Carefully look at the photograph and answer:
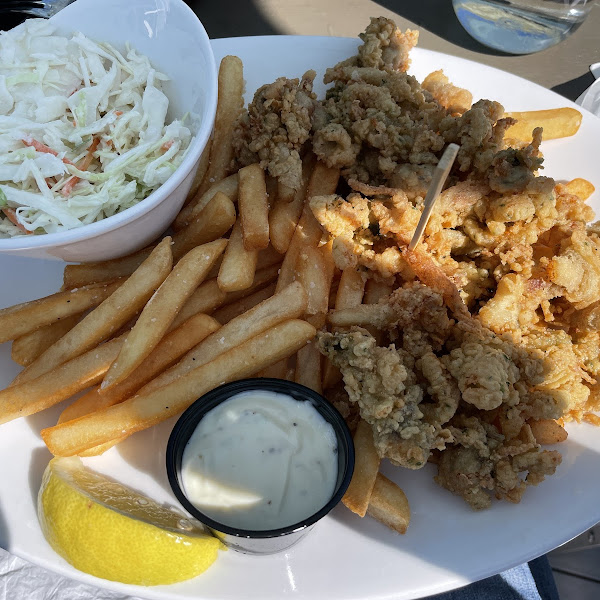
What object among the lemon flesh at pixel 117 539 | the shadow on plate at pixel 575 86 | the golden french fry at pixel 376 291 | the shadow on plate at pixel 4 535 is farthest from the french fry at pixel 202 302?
the shadow on plate at pixel 575 86

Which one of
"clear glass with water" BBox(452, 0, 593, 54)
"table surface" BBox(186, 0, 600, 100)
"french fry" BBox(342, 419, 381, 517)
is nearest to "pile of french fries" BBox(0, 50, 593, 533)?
"french fry" BBox(342, 419, 381, 517)

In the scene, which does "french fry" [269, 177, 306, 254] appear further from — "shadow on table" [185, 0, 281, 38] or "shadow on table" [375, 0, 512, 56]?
"shadow on table" [375, 0, 512, 56]

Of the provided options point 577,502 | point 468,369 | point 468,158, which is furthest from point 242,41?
point 577,502

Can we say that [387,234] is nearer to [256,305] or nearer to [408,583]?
[256,305]

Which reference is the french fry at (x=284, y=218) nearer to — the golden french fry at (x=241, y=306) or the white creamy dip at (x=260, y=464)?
the golden french fry at (x=241, y=306)

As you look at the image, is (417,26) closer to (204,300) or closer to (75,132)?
(75,132)

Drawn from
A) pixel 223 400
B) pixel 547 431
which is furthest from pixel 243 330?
pixel 547 431

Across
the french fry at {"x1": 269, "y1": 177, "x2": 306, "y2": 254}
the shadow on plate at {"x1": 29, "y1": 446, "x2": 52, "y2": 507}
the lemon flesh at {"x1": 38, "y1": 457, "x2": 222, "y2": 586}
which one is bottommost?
the shadow on plate at {"x1": 29, "y1": 446, "x2": 52, "y2": 507}

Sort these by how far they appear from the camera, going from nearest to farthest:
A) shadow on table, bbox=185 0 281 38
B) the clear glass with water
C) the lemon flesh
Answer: the lemon flesh, the clear glass with water, shadow on table, bbox=185 0 281 38
